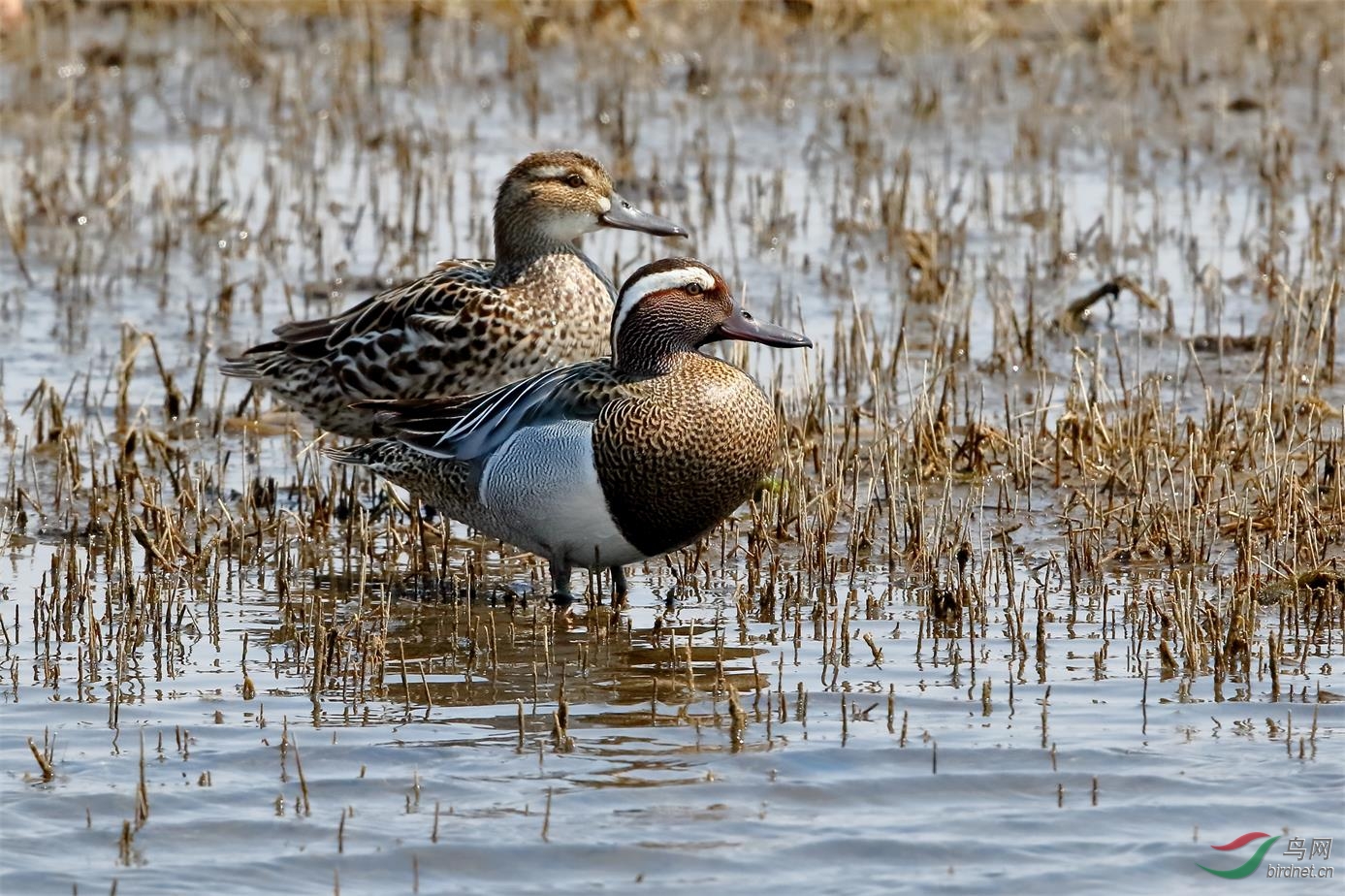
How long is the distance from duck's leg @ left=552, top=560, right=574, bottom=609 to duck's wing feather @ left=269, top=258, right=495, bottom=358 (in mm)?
1296

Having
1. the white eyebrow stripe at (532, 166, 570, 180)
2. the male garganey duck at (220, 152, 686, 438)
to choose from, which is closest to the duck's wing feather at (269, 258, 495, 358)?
the male garganey duck at (220, 152, 686, 438)

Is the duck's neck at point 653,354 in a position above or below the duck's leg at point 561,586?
above

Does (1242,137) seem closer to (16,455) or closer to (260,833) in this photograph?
(16,455)

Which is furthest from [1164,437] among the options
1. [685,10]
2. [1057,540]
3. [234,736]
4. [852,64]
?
[685,10]

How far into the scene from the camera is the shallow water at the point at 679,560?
190 inches

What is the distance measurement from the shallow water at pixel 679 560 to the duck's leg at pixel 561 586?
0.11 m

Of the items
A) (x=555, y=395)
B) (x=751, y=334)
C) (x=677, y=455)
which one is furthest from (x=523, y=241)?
(x=677, y=455)

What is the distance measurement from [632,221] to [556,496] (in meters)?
1.91

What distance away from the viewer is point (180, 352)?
930cm

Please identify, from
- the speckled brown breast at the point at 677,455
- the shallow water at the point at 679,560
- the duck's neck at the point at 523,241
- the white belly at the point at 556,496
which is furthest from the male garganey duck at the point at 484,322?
the speckled brown breast at the point at 677,455

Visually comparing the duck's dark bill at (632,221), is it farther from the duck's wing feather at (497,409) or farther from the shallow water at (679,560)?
the duck's wing feather at (497,409)

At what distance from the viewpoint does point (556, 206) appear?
25.6ft

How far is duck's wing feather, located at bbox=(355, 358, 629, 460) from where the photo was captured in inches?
252

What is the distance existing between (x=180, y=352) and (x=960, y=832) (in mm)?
5443
